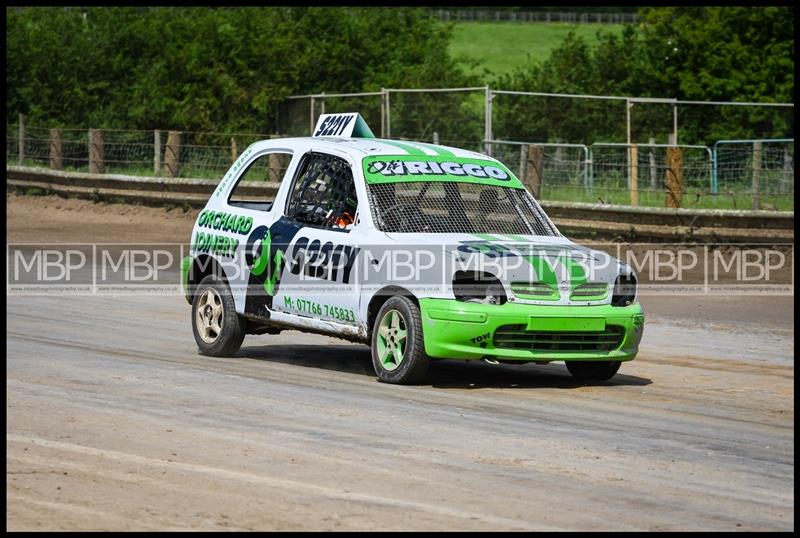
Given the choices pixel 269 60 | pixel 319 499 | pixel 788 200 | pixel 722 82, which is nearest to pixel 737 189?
pixel 788 200

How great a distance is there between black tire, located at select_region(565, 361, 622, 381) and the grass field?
66.9 meters

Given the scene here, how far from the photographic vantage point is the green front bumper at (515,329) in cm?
1001

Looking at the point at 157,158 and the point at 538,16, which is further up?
the point at 538,16

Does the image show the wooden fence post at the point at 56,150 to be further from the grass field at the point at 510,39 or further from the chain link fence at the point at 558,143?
the grass field at the point at 510,39

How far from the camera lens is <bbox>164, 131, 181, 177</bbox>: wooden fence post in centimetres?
2984

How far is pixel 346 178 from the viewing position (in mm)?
11234

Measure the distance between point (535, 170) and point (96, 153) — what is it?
11845 mm

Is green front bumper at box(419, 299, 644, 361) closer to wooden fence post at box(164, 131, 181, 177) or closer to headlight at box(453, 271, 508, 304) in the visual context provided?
headlight at box(453, 271, 508, 304)

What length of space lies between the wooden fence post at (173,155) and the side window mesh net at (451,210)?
62.7 ft

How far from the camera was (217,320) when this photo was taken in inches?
472

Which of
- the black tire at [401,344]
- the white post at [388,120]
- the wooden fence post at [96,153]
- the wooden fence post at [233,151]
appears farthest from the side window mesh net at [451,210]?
the wooden fence post at [96,153]

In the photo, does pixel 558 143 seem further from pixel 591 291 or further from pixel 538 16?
pixel 538 16

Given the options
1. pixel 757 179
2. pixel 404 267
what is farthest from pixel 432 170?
pixel 757 179

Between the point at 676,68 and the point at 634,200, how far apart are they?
1465cm
